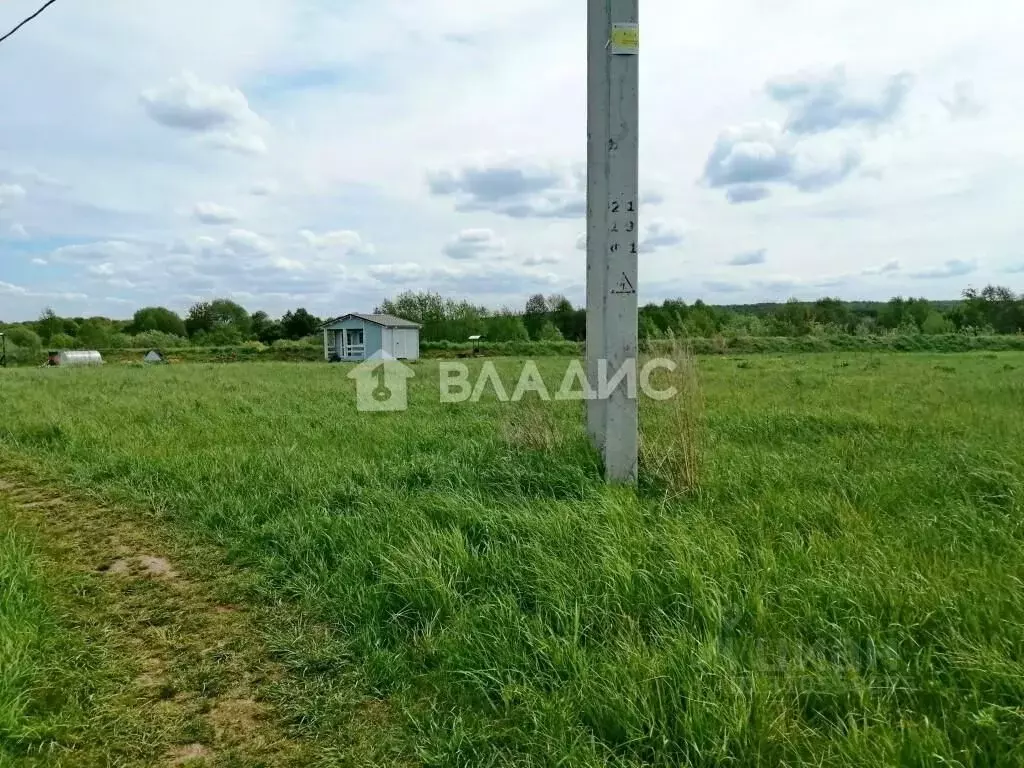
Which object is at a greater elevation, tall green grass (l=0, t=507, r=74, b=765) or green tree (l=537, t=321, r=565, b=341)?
green tree (l=537, t=321, r=565, b=341)

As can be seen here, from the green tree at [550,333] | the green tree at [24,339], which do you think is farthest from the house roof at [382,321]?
the green tree at [24,339]

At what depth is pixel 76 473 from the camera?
5.42 m

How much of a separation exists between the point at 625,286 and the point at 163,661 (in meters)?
3.28

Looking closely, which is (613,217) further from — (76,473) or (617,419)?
(76,473)

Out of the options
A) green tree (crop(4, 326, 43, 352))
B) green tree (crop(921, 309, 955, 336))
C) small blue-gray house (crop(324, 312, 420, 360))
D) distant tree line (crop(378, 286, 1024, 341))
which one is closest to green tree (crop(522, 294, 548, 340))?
distant tree line (crop(378, 286, 1024, 341))

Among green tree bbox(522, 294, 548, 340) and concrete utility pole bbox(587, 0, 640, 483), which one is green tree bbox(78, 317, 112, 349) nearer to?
green tree bbox(522, 294, 548, 340)

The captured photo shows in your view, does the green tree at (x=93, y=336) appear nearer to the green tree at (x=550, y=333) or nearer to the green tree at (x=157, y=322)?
the green tree at (x=157, y=322)

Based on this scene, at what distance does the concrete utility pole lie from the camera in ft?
13.0

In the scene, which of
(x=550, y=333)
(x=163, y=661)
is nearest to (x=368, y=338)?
(x=550, y=333)

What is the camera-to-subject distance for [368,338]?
33219 millimetres

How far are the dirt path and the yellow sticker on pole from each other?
4.03 metres

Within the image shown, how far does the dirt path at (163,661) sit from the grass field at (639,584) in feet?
0.54

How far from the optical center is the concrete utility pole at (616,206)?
13.0 feet

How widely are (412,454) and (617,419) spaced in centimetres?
225
